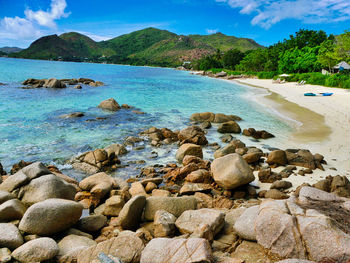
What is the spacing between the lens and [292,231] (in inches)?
166

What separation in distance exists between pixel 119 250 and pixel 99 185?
4.06 metres

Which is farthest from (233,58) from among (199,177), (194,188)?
(194,188)

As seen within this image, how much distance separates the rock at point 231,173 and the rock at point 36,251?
5768mm

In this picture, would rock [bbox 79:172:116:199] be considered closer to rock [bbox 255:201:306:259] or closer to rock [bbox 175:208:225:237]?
rock [bbox 175:208:225:237]

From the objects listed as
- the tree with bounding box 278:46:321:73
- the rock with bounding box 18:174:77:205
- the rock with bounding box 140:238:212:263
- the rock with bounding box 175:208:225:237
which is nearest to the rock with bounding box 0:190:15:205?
the rock with bounding box 18:174:77:205

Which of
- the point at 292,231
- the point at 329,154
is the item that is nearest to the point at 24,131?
the point at 292,231

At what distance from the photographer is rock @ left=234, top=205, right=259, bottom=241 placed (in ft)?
15.5

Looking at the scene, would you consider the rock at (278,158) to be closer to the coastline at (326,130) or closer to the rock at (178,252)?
the coastline at (326,130)

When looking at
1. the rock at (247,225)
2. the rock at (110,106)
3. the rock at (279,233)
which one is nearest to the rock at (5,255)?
the rock at (247,225)

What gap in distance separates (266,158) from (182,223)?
787 cm

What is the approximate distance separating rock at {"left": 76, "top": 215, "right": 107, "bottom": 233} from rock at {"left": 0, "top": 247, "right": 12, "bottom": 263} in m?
1.81

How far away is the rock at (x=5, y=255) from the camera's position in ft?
13.7

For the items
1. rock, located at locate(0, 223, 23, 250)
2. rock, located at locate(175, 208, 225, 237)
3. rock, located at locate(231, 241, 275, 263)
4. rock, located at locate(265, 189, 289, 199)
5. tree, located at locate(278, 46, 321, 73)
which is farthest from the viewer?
tree, located at locate(278, 46, 321, 73)

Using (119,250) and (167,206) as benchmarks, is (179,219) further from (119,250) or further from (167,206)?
(119,250)
